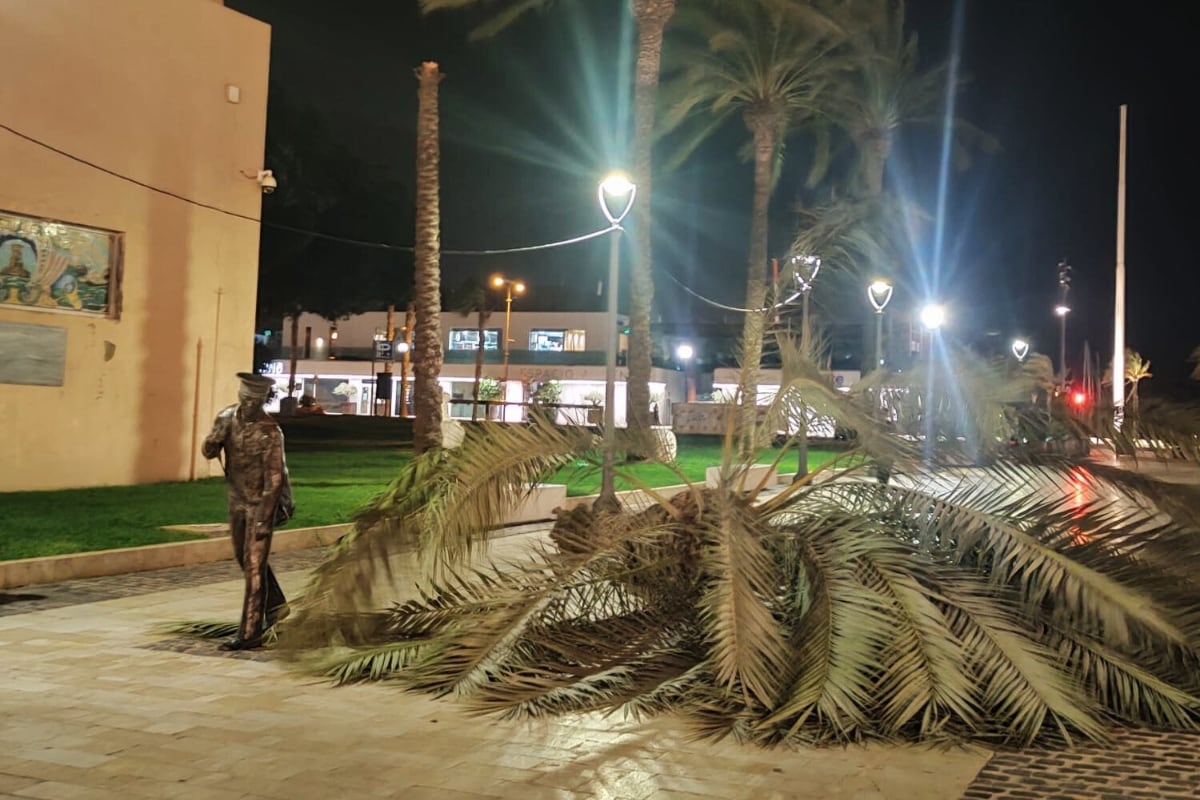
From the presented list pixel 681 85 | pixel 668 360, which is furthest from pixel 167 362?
pixel 668 360

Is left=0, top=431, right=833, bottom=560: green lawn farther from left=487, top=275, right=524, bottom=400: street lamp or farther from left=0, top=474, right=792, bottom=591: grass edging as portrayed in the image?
left=487, top=275, right=524, bottom=400: street lamp

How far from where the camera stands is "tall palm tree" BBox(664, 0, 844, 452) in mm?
25094

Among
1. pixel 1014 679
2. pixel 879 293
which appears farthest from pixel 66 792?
pixel 879 293

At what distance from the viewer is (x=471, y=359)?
63219 mm

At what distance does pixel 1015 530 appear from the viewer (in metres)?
6.63

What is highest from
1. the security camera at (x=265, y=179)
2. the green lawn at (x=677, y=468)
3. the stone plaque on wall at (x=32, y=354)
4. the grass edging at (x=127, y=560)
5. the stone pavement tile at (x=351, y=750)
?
the security camera at (x=265, y=179)

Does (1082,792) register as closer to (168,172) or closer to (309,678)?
(309,678)

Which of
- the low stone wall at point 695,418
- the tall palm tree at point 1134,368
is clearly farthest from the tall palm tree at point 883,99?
the tall palm tree at point 1134,368

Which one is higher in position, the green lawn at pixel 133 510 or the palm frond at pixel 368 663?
the green lawn at pixel 133 510

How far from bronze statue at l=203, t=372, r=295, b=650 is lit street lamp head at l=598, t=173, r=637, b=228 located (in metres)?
6.19

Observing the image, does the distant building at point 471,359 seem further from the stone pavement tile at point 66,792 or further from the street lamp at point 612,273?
the stone pavement tile at point 66,792

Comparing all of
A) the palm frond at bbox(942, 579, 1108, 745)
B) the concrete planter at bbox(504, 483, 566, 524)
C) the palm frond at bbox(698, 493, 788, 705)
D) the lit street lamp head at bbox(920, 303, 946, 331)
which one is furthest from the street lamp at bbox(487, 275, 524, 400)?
the palm frond at bbox(942, 579, 1108, 745)

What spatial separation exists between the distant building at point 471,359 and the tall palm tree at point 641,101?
2611 centimetres

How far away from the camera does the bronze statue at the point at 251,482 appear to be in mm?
7605
